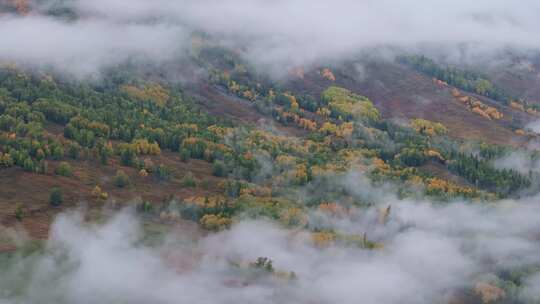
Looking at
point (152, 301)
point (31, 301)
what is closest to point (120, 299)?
point (152, 301)

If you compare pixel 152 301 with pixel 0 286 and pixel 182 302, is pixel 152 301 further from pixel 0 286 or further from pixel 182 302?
pixel 0 286

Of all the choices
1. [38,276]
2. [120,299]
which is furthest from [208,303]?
[38,276]

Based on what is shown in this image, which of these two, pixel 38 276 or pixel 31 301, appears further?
pixel 38 276

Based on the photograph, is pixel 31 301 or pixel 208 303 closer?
pixel 31 301

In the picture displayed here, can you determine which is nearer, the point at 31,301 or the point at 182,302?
the point at 31,301

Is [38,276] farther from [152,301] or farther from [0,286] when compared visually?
[152,301]

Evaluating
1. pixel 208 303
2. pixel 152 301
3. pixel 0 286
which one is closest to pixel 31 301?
pixel 0 286

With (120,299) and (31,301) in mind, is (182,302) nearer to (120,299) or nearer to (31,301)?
(120,299)
